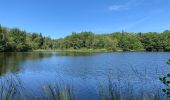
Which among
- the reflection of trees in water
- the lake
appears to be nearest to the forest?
the reflection of trees in water

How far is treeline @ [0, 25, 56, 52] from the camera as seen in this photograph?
87425mm

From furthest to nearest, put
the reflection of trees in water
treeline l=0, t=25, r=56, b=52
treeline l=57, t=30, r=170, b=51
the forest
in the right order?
treeline l=57, t=30, r=170, b=51 → the forest → treeline l=0, t=25, r=56, b=52 → the reflection of trees in water

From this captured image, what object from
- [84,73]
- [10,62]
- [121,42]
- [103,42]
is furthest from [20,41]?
[84,73]

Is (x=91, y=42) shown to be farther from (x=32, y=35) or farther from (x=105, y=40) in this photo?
(x=32, y=35)

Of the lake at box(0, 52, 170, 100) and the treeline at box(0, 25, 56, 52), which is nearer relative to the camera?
the lake at box(0, 52, 170, 100)

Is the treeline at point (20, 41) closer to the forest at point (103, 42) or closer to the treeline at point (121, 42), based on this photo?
the forest at point (103, 42)

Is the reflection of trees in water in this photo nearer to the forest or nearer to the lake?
the lake

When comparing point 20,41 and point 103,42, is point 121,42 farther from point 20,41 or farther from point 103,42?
point 20,41

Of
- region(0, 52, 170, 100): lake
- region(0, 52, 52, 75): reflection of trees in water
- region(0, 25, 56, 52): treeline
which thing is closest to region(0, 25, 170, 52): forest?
region(0, 25, 56, 52): treeline

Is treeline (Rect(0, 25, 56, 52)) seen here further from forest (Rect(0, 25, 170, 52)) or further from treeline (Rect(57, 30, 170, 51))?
treeline (Rect(57, 30, 170, 51))

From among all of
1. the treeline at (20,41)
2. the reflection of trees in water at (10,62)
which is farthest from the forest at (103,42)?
the reflection of trees in water at (10,62)

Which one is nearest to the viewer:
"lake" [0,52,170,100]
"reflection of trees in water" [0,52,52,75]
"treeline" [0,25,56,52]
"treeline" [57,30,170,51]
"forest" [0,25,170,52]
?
"lake" [0,52,170,100]

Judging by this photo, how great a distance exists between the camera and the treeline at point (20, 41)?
87.4 m

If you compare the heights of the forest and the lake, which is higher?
the forest
